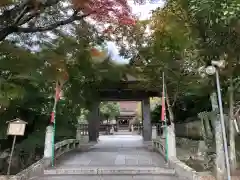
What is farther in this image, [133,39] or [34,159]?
A: [133,39]

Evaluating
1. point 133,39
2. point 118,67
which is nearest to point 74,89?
point 118,67

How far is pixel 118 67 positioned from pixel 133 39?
2045mm

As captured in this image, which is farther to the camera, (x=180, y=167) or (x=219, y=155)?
(x=180, y=167)

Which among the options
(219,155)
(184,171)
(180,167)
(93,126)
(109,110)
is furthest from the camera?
(109,110)

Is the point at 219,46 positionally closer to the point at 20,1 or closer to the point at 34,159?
the point at 20,1

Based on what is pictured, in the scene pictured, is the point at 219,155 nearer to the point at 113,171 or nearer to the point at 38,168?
the point at 113,171

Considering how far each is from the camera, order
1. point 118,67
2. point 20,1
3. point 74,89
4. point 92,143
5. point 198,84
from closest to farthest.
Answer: point 20,1
point 198,84
point 74,89
point 118,67
point 92,143

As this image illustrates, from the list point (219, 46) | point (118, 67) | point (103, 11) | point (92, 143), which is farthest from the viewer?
point (92, 143)

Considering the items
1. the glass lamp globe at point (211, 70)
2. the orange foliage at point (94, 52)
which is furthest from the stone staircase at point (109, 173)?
the orange foliage at point (94, 52)

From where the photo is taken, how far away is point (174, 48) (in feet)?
34.3

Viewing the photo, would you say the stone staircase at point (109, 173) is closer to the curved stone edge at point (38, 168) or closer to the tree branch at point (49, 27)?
the curved stone edge at point (38, 168)

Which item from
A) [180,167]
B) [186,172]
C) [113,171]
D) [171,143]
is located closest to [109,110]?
[171,143]

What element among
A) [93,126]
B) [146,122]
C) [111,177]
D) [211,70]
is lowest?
[111,177]

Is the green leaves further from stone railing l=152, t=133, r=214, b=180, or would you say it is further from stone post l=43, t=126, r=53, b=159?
stone railing l=152, t=133, r=214, b=180
